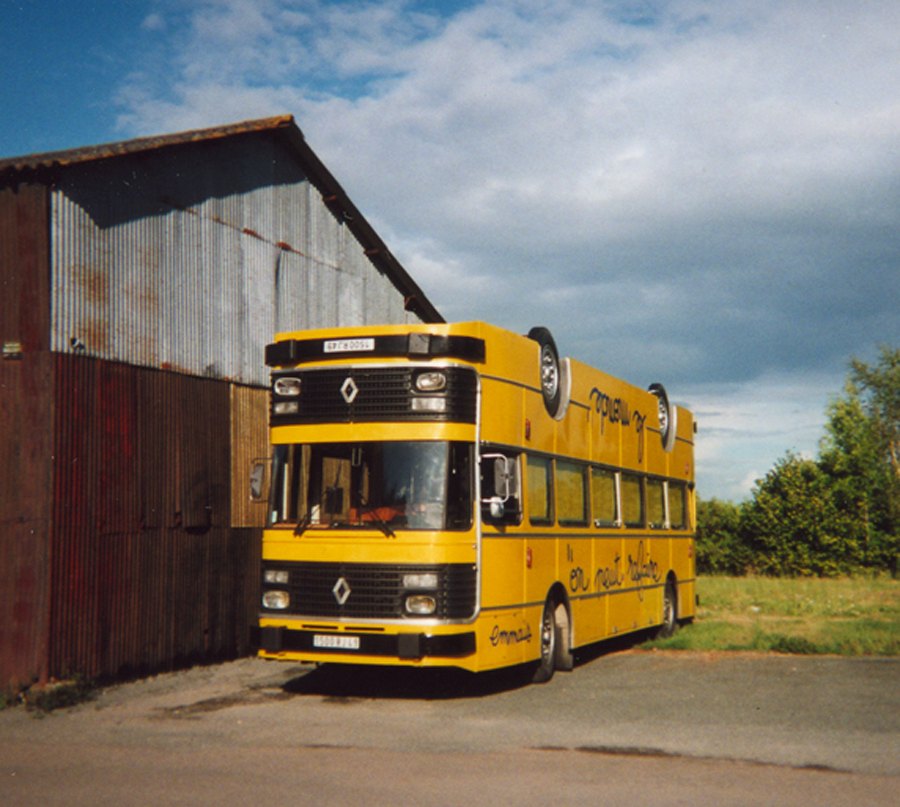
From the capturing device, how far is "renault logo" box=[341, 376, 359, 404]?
10.5 m

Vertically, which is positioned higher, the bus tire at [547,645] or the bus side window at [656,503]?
the bus side window at [656,503]

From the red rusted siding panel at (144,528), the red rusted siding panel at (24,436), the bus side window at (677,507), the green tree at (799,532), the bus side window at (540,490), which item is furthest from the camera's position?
the green tree at (799,532)

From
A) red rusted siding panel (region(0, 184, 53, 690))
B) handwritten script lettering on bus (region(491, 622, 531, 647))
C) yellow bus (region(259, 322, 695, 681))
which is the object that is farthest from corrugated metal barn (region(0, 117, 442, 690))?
handwritten script lettering on bus (region(491, 622, 531, 647))

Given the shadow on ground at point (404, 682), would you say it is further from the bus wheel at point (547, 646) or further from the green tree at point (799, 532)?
the green tree at point (799, 532)

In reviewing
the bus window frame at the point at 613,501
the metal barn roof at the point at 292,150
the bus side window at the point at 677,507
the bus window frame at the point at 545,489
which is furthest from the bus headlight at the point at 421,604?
the bus side window at the point at 677,507

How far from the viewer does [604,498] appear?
14.2m

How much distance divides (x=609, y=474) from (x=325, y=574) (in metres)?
5.41

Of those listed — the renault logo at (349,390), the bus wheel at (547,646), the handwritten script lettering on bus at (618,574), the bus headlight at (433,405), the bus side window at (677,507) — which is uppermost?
the renault logo at (349,390)

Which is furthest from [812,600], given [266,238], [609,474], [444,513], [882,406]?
[882,406]

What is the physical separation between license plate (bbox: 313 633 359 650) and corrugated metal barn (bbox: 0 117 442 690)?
9.92 feet

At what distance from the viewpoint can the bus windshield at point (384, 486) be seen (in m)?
10.2

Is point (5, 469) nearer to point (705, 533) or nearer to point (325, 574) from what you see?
point (325, 574)

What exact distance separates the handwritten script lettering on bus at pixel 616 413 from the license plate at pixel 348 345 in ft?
14.1

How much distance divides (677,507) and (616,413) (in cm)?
407
